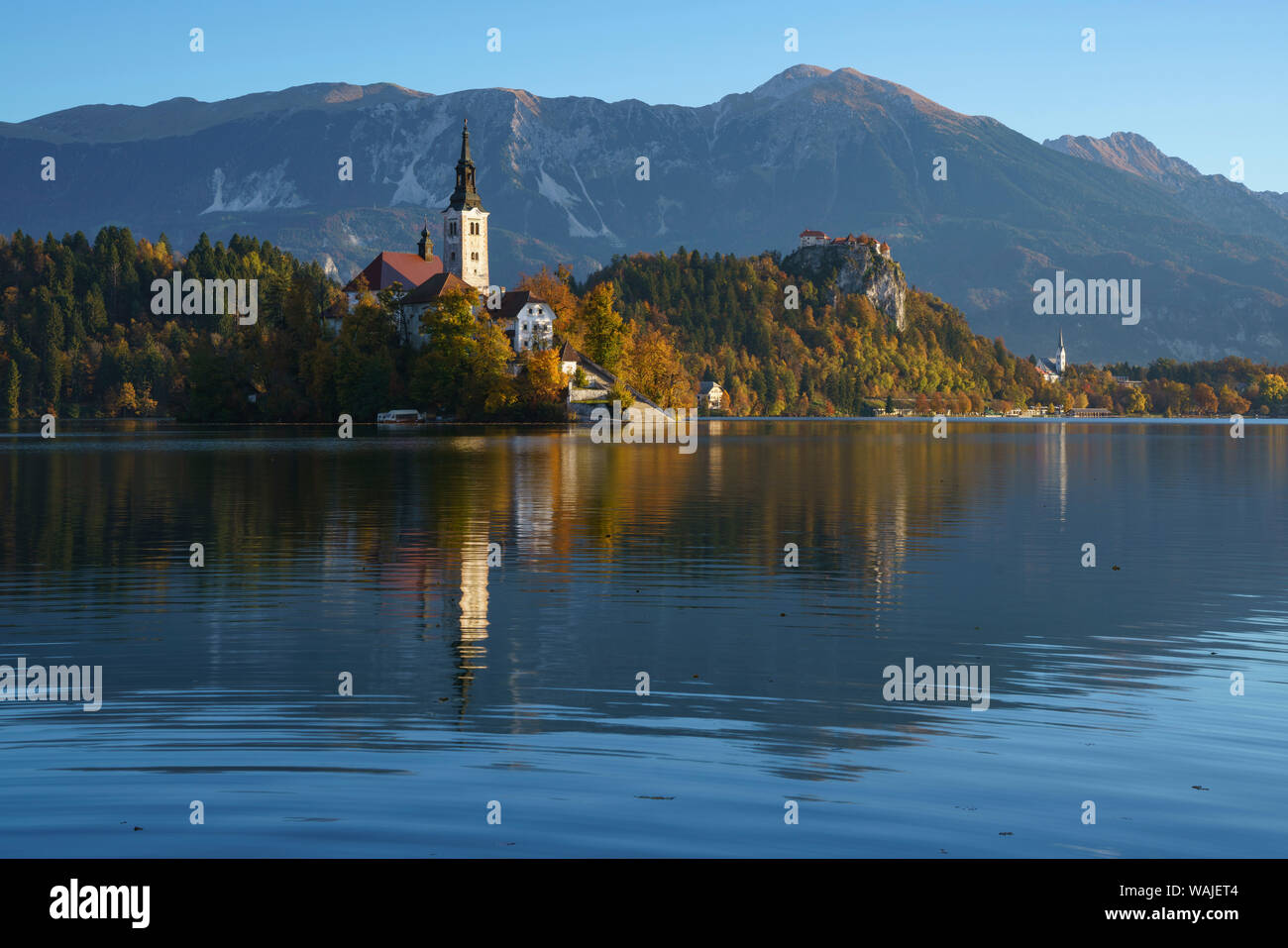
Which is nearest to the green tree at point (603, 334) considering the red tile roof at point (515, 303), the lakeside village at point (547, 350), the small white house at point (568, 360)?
the lakeside village at point (547, 350)

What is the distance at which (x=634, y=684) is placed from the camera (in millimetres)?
17922

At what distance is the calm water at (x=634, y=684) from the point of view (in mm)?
11562

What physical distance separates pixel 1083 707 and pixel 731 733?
5075mm

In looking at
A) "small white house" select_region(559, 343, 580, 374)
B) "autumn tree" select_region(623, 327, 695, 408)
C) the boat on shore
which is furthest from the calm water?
"autumn tree" select_region(623, 327, 695, 408)

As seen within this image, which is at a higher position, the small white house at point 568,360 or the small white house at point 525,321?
the small white house at point 525,321

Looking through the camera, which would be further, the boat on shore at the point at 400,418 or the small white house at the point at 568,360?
the small white house at the point at 568,360

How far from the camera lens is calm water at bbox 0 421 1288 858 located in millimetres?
11562

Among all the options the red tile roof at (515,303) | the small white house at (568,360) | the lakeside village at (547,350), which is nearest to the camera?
the lakeside village at (547,350)

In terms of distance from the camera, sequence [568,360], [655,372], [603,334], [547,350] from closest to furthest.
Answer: [547,350]
[568,360]
[603,334]
[655,372]

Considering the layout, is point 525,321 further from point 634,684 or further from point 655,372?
point 634,684

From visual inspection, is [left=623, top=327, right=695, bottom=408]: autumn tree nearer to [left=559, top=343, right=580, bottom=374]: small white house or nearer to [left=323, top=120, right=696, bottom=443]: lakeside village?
[left=323, top=120, right=696, bottom=443]: lakeside village

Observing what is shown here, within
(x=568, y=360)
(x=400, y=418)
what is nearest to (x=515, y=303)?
(x=568, y=360)

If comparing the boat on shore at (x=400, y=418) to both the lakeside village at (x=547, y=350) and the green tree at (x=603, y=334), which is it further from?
the green tree at (x=603, y=334)
